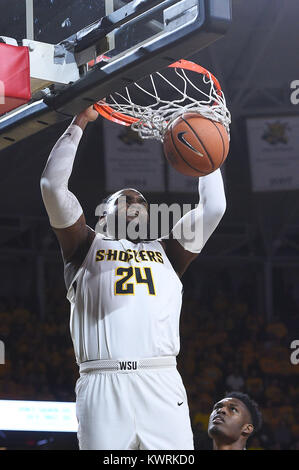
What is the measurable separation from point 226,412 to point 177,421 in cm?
150

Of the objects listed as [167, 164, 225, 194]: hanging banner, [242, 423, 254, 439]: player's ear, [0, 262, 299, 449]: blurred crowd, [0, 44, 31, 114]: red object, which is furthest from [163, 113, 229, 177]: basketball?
[167, 164, 225, 194]: hanging banner

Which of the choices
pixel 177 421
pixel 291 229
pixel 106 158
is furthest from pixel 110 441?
pixel 291 229

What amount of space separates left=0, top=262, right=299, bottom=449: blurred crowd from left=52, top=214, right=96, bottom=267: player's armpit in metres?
5.88

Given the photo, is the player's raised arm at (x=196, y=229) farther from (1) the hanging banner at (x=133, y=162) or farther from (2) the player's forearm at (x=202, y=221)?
(1) the hanging banner at (x=133, y=162)

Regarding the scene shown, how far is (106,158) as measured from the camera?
36.5 ft

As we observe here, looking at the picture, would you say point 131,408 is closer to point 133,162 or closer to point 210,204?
point 210,204

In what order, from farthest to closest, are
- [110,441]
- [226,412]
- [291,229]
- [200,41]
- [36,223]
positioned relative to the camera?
[291,229], [36,223], [226,412], [110,441], [200,41]

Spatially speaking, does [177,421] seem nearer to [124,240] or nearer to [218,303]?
[124,240]

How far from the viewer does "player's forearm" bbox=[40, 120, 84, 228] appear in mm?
3338

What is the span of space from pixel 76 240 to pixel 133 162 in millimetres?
7679

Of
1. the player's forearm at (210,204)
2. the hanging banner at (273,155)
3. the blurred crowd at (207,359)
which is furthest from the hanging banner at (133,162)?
the player's forearm at (210,204)

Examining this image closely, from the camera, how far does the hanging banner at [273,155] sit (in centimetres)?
1141

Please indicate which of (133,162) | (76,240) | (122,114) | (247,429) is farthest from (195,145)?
(133,162)

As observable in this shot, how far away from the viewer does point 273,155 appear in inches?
453
